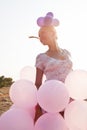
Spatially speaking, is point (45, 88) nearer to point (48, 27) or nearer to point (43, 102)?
point (43, 102)

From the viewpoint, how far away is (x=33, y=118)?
4473 mm

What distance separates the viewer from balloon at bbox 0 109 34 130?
4.19m

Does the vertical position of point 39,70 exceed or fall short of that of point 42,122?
it exceeds it

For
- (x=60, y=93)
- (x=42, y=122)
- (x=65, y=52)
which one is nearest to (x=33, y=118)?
(x=42, y=122)

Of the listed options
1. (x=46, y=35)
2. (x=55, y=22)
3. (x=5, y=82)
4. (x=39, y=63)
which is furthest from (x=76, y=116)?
(x=5, y=82)

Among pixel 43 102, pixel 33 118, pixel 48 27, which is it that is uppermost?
pixel 48 27

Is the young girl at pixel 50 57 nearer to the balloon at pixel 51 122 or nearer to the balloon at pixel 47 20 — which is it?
the balloon at pixel 47 20

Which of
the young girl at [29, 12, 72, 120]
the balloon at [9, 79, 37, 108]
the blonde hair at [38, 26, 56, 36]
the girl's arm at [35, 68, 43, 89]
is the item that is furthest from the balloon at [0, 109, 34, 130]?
the blonde hair at [38, 26, 56, 36]

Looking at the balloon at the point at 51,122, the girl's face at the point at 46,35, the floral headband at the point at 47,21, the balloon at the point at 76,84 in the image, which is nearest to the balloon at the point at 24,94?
the balloon at the point at 51,122

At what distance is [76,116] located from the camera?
4.23 meters

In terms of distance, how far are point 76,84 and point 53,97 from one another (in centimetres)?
38

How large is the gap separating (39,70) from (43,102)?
549 mm

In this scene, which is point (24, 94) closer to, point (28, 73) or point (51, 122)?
point (51, 122)

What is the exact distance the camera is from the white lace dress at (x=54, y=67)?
15.0 feet
